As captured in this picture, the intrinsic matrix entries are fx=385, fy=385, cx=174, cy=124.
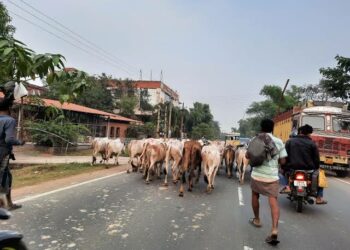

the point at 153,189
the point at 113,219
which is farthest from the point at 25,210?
the point at 153,189

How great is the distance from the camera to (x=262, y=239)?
6.17m

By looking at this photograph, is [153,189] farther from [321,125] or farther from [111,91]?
[111,91]

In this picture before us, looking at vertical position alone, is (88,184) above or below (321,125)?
below

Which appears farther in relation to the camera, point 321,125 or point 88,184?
point 321,125

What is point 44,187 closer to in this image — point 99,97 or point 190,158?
point 190,158

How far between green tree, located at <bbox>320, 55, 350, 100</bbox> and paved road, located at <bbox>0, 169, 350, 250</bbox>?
16.6 metres

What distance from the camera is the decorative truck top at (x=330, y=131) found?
17.5 meters

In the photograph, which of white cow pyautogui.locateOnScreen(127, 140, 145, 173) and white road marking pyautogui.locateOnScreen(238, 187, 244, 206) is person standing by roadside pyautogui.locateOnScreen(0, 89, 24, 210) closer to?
white road marking pyautogui.locateOnScreen(238, 187, 244, 206)

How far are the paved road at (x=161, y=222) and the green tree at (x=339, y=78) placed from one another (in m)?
16.6

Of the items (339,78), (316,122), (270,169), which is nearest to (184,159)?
(270,169)

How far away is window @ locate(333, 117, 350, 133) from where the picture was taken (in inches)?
712

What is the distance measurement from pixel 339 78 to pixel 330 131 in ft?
27.9

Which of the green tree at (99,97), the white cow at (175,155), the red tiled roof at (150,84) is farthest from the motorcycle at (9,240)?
the red tiled roof at (150,84)

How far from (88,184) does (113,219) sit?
13.9 feet
